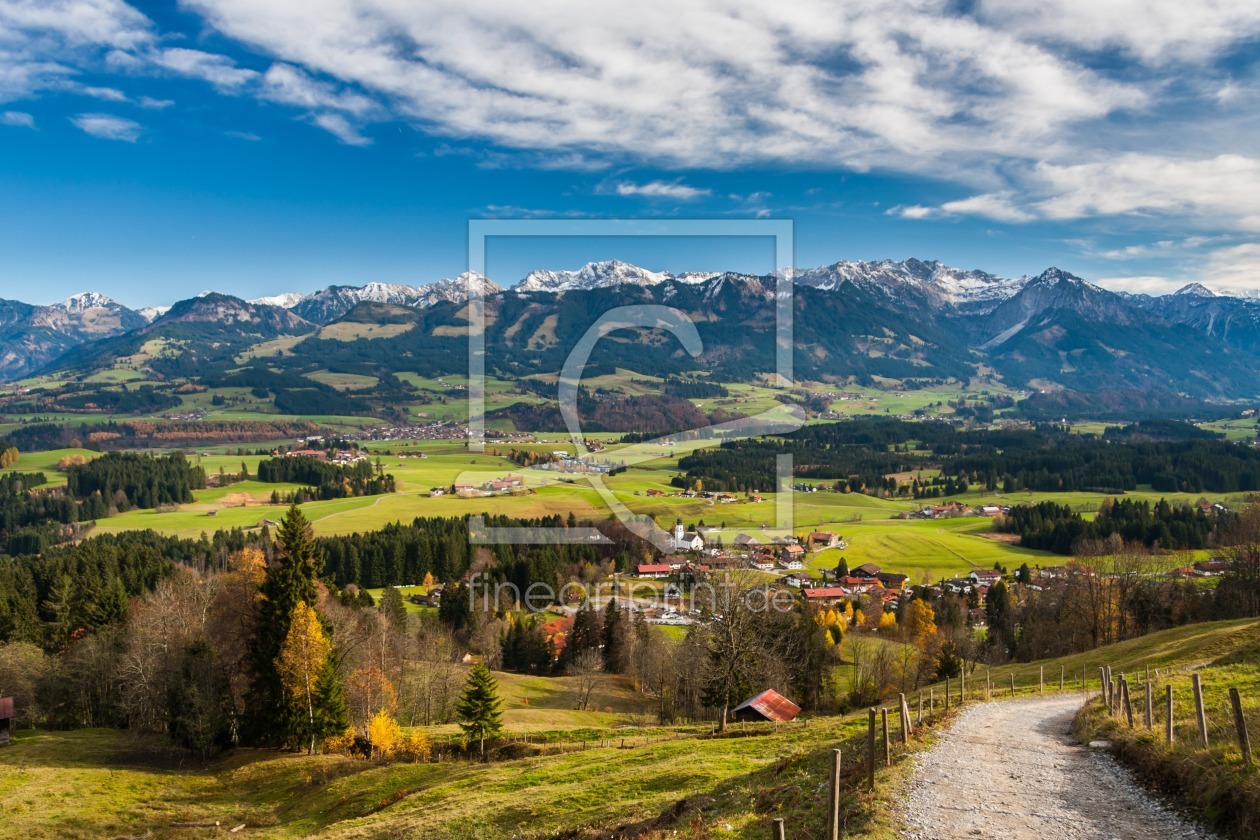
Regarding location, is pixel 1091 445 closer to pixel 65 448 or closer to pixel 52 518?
pixel 52 518

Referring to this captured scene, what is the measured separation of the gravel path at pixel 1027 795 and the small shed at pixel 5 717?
39837 millimetres

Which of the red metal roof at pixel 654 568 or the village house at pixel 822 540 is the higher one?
the village house at pixel 822 540

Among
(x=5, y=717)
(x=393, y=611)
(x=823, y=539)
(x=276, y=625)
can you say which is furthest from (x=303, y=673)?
(x=823, y=539)

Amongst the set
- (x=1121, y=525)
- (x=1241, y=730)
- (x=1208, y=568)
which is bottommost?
(x=1208, y=568)

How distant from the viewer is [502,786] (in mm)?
19734

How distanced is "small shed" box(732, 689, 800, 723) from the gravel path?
1819 cm

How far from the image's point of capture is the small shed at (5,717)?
31.9 meters

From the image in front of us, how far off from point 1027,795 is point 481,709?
21432mm

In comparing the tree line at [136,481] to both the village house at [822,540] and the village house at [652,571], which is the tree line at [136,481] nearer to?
the village house at [652,571]

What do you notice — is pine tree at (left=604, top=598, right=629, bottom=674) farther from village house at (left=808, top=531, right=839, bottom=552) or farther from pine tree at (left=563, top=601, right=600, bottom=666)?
village house at (left=808, top=531, right=839, bottom=552)

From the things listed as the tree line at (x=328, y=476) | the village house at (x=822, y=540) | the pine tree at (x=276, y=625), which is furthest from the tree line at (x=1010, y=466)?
the pine tree at (x=276, y=625)

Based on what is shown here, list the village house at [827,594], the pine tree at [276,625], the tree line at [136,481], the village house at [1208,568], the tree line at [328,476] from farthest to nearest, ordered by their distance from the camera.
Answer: the tree line at [328,476] → the tree line at [136,481] → the village house at [827,594] → the village house at [1208,568] → the pine tree at [276,625]

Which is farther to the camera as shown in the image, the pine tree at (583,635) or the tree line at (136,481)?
the tree line at (136,481)

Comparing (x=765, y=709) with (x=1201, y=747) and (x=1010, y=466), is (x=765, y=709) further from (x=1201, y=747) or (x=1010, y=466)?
(x=1010, y=466)
